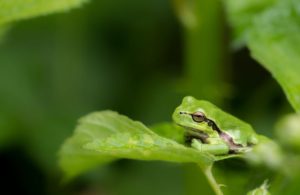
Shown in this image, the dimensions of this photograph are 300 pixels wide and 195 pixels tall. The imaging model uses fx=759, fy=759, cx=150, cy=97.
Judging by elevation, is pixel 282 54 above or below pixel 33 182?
below

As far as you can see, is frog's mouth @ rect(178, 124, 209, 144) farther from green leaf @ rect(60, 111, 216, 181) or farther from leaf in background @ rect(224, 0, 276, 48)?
leaf in background @ rect(224, 0, 276, 48)

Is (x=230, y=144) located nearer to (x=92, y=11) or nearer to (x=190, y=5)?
(x=190, y=5)

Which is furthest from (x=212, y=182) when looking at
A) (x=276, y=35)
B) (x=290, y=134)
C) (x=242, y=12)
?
(x=242, y=12)

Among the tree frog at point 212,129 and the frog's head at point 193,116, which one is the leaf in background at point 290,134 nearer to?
the tree frog at point 212,129

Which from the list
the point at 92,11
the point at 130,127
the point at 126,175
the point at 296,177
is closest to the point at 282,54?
the point at 130,127

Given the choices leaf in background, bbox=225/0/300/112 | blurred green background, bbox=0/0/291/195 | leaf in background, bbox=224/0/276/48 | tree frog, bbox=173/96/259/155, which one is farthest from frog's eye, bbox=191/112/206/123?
blurred green background, bbox=0/0/291/195

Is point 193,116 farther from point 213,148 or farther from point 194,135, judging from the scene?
point 213,148
